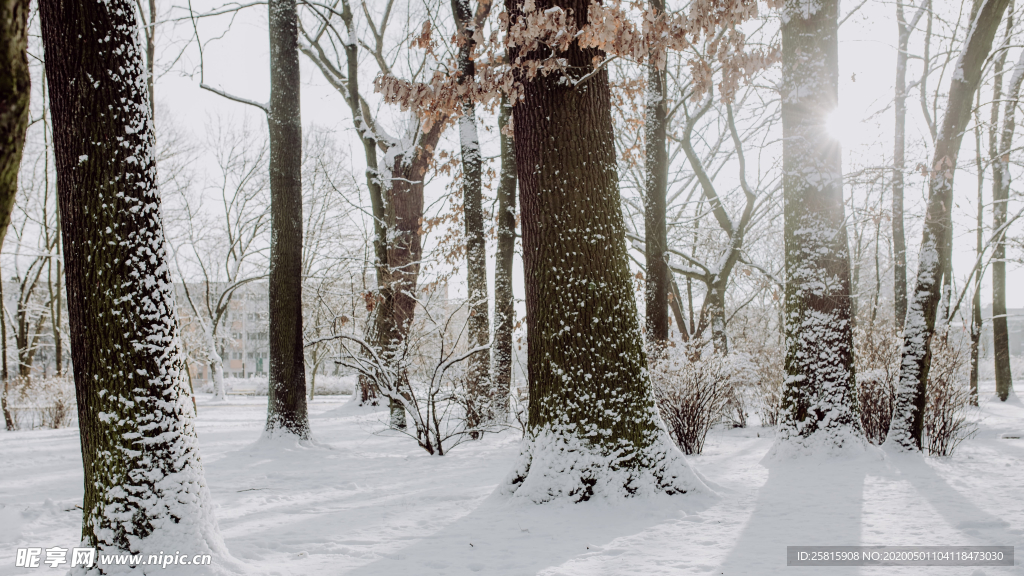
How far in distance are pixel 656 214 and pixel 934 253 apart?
4.82 m

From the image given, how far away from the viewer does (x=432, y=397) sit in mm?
7051

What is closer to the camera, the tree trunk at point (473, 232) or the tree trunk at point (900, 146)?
the tree trunk at point (473, 232)

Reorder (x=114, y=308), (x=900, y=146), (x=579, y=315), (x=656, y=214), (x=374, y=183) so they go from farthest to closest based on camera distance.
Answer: (x=900, y=146)
(x=374, y=183)
(x=656, y=214)
(x=579, y=315)
(x=114, y=308)

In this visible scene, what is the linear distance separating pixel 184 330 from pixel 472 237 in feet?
73.1

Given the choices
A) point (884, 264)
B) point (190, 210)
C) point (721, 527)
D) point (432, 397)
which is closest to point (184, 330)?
point (190, 210)

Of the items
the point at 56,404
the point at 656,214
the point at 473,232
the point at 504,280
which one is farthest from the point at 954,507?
the point at 56,404

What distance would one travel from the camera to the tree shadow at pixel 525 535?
3.16m

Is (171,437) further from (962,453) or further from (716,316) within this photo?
(716,316)

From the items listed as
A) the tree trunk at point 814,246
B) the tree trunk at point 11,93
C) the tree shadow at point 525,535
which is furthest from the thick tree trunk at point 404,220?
the tree trunk at point 11,93

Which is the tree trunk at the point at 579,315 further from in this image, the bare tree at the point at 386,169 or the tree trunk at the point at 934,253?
the bare tree at the point at 386,169

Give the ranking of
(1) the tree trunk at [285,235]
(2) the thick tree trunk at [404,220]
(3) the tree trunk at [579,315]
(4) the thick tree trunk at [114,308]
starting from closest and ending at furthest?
(4) the thick tree trunk at [114,308] < (3) the tree trunk at [579,315] < (1) the tree trunk at [285,235] < (2) the thick tree trunk at [404,220]

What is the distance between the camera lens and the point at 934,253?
6242mm

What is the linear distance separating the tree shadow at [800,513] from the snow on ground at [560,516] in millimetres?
14

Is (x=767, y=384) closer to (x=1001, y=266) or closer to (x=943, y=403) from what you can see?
(x=943, y=403)
